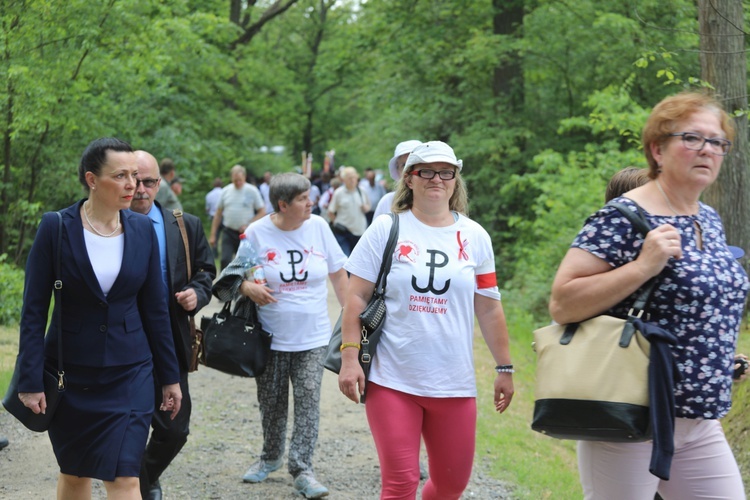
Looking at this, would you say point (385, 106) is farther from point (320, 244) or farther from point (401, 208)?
point (401, 208)

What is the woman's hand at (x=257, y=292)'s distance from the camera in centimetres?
598

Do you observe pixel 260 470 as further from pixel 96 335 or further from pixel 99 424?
pixel 96 335

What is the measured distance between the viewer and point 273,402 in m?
6.29

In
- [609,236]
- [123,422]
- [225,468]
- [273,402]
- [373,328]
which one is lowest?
[225,468]

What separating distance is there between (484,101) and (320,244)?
1324 centimetres

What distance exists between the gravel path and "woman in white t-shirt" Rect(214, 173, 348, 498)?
0.47 m

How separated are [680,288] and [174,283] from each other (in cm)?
284

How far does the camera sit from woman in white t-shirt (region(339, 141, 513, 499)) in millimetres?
4227

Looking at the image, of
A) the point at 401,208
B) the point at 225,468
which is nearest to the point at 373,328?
the point at 401,208

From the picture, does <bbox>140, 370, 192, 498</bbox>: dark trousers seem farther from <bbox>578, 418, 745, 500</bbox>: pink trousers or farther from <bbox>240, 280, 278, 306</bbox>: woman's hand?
<bbox>578, 418, 745, 500</bbox>: pink trousers

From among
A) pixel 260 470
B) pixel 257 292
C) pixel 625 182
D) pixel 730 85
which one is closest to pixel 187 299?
pixel 257 292

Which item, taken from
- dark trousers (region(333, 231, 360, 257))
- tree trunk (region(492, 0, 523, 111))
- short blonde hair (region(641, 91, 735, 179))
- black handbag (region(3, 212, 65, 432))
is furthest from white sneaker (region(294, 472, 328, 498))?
tree trunk (region(492, 0, 523, 111))

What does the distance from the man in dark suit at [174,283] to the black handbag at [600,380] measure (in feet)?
7.65

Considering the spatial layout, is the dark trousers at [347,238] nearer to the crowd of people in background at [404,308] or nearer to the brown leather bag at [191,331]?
the crowd of people in background at [404,308]
